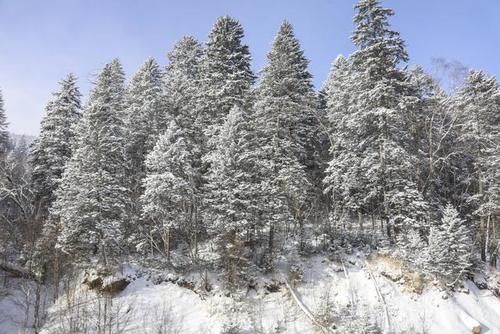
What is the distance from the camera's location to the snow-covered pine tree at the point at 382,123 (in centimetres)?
2470

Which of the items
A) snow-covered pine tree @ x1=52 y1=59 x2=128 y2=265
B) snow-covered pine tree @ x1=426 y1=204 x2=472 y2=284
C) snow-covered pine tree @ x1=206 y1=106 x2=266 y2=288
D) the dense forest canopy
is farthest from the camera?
snow-covered pine tree @ x1=52 y1=59 x2=128 y2=265

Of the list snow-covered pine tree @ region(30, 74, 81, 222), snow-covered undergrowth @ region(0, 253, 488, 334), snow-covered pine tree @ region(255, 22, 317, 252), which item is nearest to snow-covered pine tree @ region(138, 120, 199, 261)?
snow-covered undergrowth @ region(0, 253, 488, 334)

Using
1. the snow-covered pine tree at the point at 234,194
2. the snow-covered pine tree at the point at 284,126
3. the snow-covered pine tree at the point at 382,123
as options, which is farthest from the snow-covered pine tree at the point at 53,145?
the snow-covered pine tree at the point at 382,123

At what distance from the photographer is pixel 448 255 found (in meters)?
23.1

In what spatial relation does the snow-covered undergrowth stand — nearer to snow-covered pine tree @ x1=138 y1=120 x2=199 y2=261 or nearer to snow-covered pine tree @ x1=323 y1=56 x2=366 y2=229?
snow-covered pine tree @ x1=138 y1=120 x2=199 y2=261

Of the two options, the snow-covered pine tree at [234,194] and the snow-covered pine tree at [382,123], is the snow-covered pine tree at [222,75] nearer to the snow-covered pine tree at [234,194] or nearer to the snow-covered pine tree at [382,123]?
the snow-covered pine tree at [234,194]

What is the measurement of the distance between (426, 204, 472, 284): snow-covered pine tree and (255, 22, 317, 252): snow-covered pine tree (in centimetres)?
796

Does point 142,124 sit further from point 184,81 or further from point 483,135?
point 483,135

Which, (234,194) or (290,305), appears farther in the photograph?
(234,194)

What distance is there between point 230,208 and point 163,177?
4.99 m

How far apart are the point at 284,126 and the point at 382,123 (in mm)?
6128

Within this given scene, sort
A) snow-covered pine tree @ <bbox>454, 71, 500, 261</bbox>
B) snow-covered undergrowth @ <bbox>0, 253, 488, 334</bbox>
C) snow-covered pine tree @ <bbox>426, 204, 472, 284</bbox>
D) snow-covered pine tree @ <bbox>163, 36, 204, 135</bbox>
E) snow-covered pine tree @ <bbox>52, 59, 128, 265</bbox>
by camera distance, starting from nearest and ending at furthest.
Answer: snow-covered undergrowth @ <bbox>0, 253, 488, 334</bbox> < snow-covered pine tree @ <bbox>426, 204, 472, 284</bbox> < snow-covered pine tree @ <bbox>52, 59, 128, 265</bbox> < snow-covered pine tree @ <bbox>454, 71, 500, 261</bbox> < snow-covered pine tree @ <bbox>163, 36, 204, 135</bbox>

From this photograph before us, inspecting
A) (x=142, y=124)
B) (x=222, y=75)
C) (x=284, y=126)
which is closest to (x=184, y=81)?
(x=142, y=124)

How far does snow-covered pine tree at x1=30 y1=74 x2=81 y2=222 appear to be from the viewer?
103 feet
